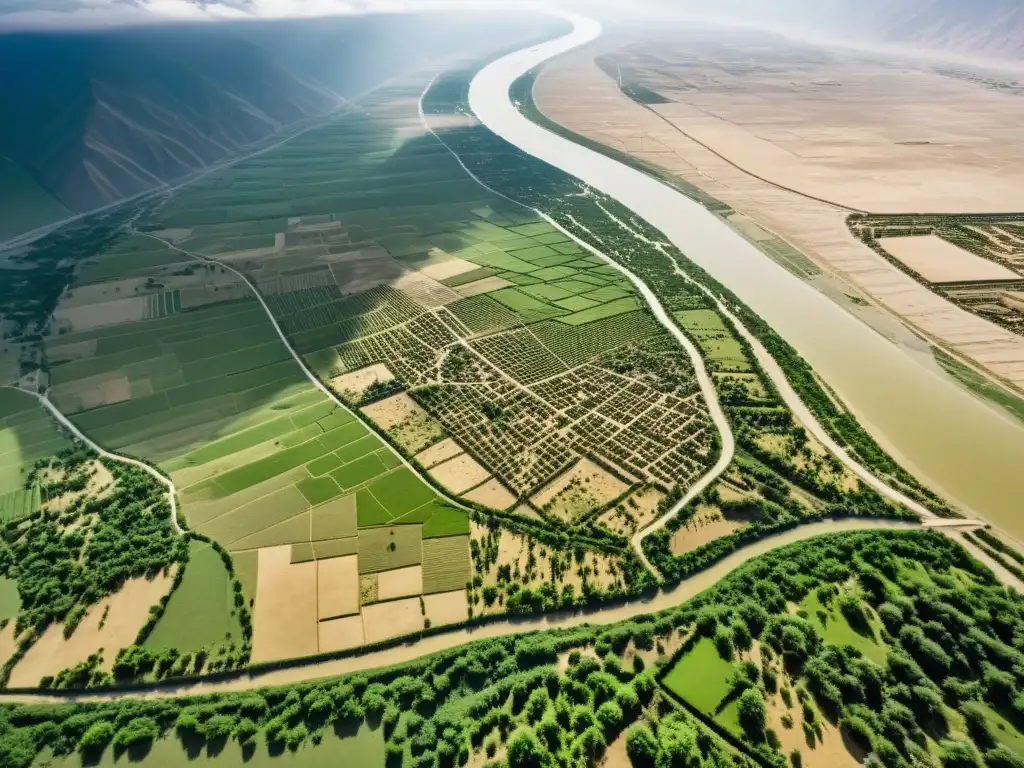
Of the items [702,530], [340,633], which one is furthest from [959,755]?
[340,633]

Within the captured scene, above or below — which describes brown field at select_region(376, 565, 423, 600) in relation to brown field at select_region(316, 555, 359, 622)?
above

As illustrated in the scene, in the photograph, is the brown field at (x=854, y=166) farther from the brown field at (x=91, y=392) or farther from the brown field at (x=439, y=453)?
the brown field at (x=91, y=392)

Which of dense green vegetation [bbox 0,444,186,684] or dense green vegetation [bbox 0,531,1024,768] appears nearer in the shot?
dense green vegetation [bbox 0,531,1024,768]

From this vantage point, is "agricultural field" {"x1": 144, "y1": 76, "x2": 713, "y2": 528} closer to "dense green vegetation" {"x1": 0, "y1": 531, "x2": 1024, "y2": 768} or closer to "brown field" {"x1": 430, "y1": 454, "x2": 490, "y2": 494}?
"brown field" {"x1": 430, "y1": 454, "x2": 490, "y2": 494}

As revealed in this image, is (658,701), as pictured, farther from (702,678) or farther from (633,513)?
(633,513)

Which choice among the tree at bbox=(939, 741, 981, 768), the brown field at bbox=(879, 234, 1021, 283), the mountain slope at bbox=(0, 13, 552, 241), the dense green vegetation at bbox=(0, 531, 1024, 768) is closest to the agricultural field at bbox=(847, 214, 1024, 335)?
the brown field at bbox=(879, 234, 1021, 283)

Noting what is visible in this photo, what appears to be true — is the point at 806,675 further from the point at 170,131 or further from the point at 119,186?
the point at 170,131

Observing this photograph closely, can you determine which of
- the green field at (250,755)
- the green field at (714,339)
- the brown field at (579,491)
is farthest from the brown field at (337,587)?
the green field at (714,339)
